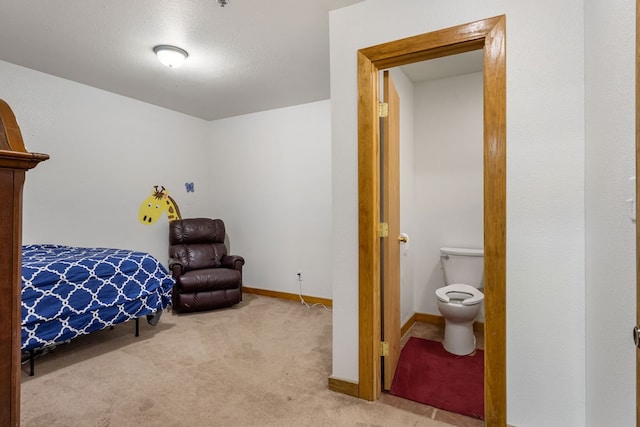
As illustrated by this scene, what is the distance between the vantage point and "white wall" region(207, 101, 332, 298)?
4.17 metres

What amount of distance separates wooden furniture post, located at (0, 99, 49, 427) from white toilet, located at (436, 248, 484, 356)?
101 inches

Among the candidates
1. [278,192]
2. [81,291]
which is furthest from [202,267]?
[81,291]

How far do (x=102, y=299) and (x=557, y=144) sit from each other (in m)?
3.17

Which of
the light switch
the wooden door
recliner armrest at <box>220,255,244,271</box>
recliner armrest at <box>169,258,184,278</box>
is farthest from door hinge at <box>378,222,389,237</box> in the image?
recliner armrest at <box>169,258,184,278</box>

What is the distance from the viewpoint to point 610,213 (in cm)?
123

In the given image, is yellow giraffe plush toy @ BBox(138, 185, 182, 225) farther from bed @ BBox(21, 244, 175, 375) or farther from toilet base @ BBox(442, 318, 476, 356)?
toilet base @ BBox(442, 318, 476, 356)

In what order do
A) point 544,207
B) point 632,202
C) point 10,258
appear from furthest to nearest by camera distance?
point 544,207 → point 632,202 → point 10,258

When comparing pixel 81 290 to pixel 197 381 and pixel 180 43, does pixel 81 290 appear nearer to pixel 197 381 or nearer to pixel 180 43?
pixel 197 381

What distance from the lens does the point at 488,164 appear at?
1.67m

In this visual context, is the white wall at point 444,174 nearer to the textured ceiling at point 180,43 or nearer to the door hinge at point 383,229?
the textured ceiling at point 180,43

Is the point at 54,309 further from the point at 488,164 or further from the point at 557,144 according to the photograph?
the point at 557,144

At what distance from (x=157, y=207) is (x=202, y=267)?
1020mm

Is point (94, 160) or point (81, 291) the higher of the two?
point (94, 160)

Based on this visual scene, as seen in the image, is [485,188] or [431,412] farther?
[431,412]
